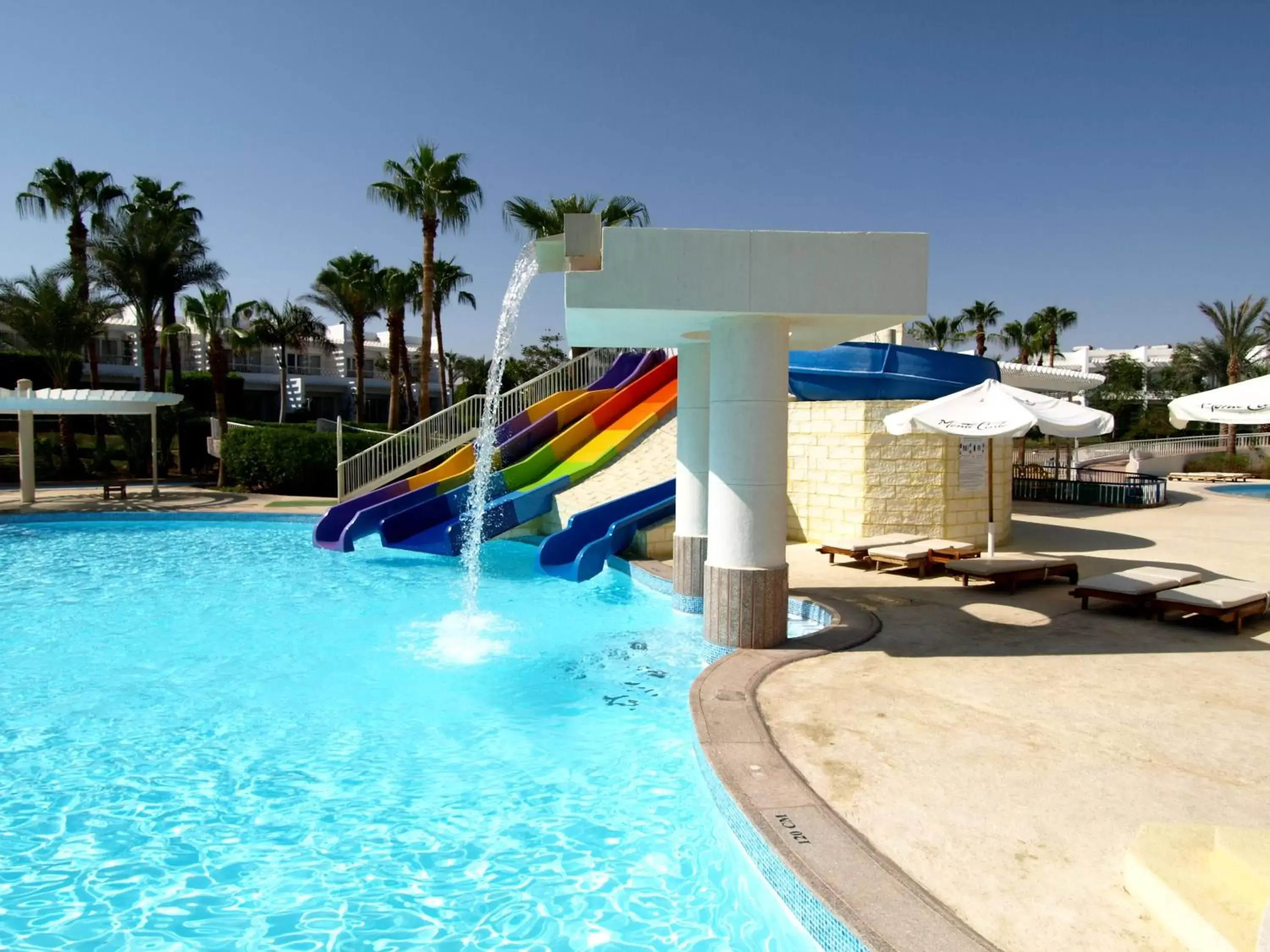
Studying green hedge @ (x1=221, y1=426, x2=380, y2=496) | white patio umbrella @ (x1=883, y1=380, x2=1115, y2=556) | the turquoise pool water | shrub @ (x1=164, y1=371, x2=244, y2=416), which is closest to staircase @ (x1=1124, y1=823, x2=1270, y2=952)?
the turquoise pool water

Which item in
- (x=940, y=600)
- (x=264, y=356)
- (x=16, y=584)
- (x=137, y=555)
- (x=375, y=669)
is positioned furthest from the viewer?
(x=264, y=356)

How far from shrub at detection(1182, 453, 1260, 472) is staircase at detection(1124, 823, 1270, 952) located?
35457mm

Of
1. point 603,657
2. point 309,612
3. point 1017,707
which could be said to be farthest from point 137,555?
point 1017,707

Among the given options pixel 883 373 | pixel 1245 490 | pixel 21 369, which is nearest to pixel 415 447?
pixel 883 373

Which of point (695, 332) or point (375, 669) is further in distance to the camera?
point (695, 332)

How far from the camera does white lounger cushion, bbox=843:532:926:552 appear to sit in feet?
36.4

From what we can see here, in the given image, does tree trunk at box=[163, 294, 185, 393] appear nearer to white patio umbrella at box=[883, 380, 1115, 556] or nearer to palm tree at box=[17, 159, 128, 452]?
palm tree at box=[17, 159, 128, 452]

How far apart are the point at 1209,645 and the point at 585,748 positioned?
5.77 meters

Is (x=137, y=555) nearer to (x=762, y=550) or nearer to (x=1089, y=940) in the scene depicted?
(x=762, y=550)

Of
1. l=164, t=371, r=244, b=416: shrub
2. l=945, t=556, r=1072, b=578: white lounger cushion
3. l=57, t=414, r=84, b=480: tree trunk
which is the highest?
l=164, t=371, r=244, b=416: shrub

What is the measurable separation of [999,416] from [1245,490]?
81.6ft

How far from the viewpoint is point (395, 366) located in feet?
92.8

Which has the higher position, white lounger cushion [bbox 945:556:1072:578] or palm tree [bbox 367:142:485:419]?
palm tree [bbox 367:142:485:419]

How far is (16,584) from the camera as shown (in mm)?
11836
